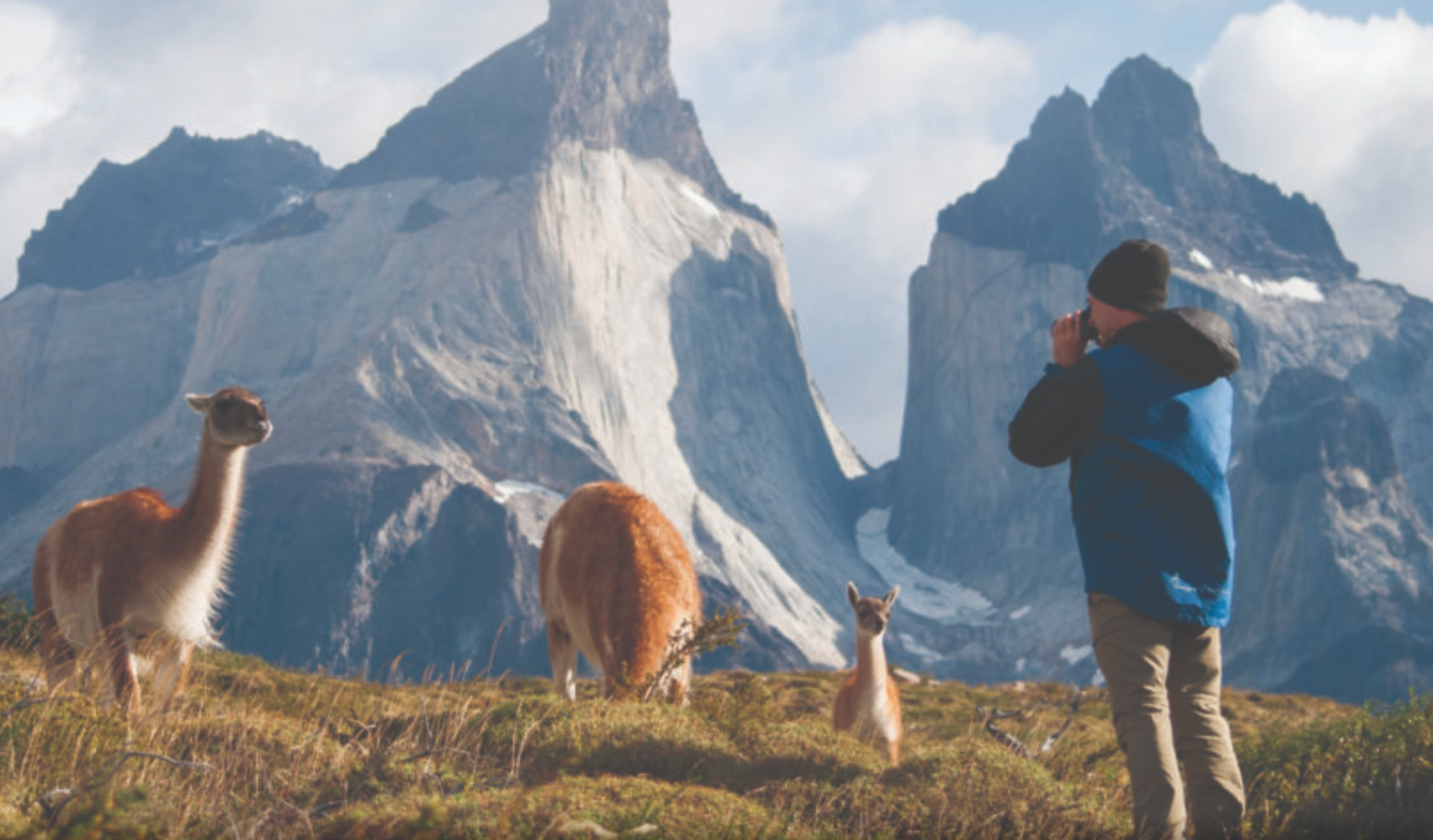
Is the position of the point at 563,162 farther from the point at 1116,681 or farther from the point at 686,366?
the point at 1116,681

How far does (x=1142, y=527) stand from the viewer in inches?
233

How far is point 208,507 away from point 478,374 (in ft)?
441

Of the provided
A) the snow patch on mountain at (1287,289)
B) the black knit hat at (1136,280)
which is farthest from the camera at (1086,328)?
the snow patch on mountain at (1287,289)

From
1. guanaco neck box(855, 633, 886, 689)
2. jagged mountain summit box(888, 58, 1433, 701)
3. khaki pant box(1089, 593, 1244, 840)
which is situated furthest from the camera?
jagged mountain summit box(888, 58, 1433, 701)

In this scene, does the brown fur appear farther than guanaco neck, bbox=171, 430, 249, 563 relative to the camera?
Yes

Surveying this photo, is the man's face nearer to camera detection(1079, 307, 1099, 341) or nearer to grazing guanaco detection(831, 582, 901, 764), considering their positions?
camera detection(1079, 307, 1099, 341)

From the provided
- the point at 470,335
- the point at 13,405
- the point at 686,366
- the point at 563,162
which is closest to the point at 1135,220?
the point at 686,366

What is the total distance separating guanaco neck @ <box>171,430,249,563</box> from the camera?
8977mm

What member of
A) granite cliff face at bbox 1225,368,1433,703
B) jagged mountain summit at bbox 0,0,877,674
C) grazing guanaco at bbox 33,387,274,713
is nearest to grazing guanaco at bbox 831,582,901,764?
grazing guanaco at bbox 33,387,274,713

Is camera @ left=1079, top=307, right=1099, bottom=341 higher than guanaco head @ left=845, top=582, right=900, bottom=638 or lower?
higher

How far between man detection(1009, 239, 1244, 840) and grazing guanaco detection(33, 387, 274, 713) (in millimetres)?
5623

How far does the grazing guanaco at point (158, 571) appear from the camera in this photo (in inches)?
344

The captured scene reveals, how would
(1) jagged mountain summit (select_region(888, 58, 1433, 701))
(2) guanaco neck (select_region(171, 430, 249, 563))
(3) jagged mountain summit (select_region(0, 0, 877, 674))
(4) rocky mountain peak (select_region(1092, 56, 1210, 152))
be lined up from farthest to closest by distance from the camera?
1. (4) rocky mountain peak (select_region(1092, 56, 1210, 152))
2. (1) jagged mountain summit (select_region(888, 58, 1433, 701))
3. (3) jagged mountain summit (select_region(0, 0, 877, 674))
4. (2) guanaco neck (select_region(171, 430, 249, 563))

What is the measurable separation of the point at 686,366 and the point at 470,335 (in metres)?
30.1
